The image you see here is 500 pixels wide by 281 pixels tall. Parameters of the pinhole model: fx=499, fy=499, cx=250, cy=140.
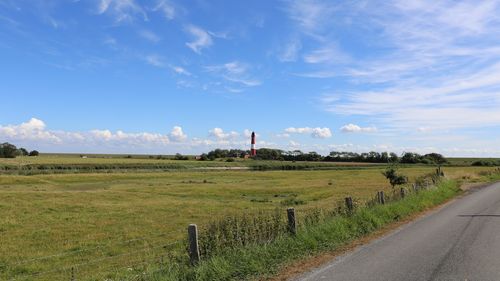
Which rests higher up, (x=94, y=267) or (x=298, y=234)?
(x=298, y=234)

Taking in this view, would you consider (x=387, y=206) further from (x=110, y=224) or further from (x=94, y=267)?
(x=110, y=224)

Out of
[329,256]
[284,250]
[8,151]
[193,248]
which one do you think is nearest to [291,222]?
[284,250]

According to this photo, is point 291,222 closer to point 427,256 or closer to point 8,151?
point 427,256

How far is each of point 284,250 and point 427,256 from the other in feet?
10.6

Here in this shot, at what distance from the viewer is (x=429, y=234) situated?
14.9 m

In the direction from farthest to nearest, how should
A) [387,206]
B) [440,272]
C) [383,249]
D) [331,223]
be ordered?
[387,206] → [331,223] → [383,249] → [440,272]

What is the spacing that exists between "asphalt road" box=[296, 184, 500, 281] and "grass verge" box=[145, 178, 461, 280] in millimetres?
943

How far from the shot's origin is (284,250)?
11.8 m

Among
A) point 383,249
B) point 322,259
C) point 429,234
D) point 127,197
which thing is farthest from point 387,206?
point 127,197

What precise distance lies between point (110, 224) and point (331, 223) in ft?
49.8

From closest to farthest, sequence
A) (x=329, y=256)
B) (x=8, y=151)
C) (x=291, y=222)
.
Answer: (x=329, y=256)
(x=291, y=222)
(x=8, y=151)

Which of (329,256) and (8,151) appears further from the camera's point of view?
(8,151)

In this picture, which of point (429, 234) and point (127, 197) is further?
point (127, 197)

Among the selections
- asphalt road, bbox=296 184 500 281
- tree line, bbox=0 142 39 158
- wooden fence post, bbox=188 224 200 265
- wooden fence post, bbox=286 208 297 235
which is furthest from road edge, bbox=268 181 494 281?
tree line, bbox=0 142 39 158
